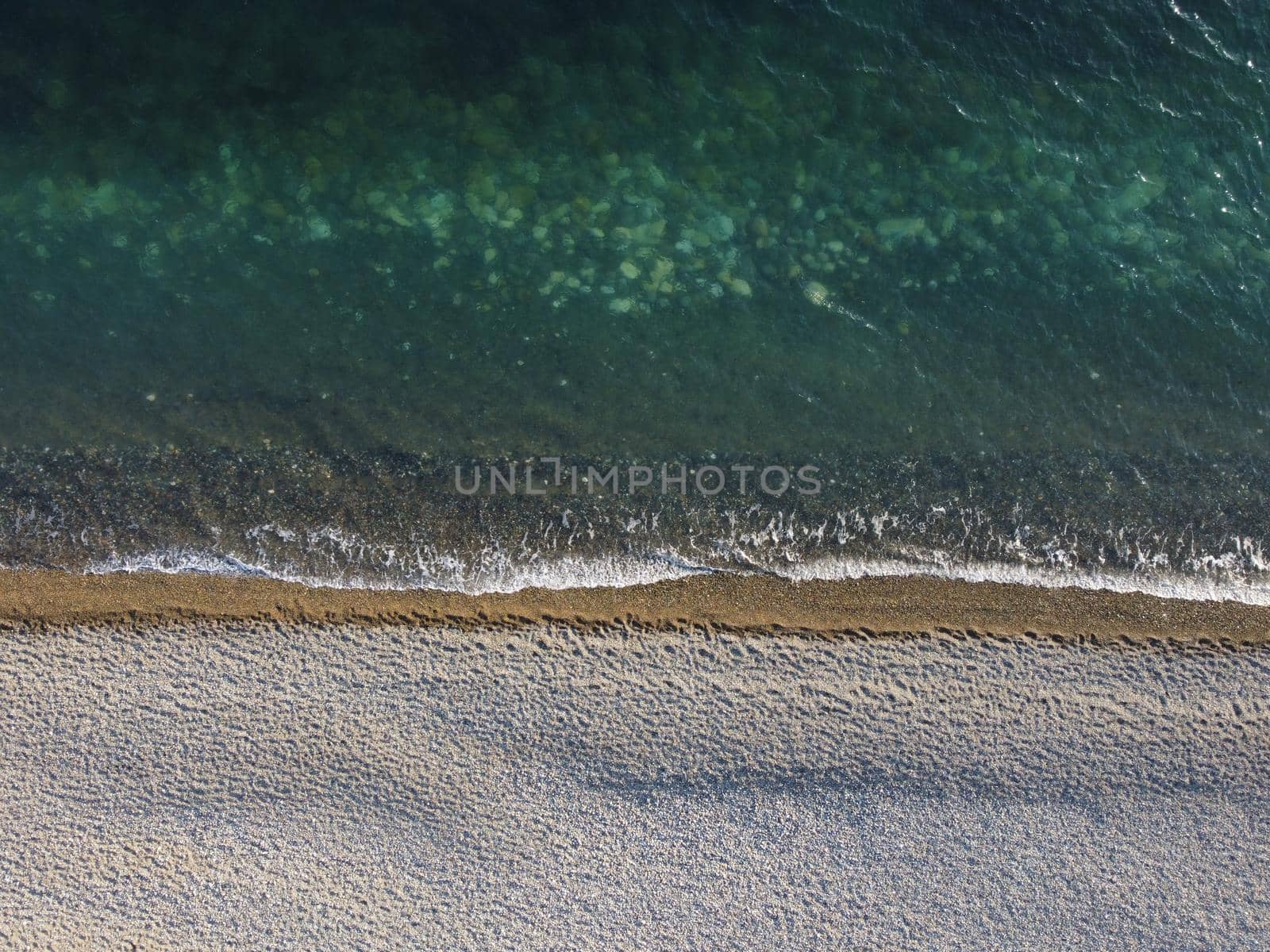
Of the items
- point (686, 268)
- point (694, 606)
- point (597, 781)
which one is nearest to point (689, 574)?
point (694, 606)

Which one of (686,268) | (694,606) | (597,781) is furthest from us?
(686,268)

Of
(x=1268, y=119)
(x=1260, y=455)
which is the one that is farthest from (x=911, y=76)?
(x=1260, y=455)

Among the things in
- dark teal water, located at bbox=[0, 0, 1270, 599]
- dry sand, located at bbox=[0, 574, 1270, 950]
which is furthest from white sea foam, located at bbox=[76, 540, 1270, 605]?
dry sand, located at bbox=[0, 574, 1270, 950]

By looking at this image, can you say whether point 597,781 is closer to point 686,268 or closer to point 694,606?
point 694,606

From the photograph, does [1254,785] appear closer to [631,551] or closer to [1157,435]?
[1157,435]

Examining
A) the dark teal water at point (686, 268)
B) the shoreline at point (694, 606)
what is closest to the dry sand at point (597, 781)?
the shoreline at point (694, 606)

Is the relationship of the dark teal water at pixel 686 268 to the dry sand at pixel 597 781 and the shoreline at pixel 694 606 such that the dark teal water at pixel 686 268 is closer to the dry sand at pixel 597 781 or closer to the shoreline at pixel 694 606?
the shoreline at pixel 694 606
